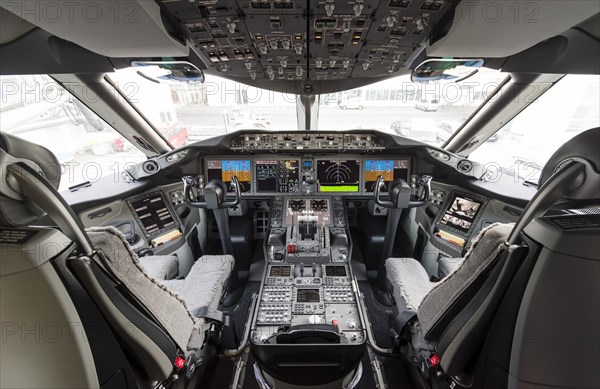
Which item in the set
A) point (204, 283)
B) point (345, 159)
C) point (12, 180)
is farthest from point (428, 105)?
point (12, 180)

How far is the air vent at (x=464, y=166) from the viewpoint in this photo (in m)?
2.59

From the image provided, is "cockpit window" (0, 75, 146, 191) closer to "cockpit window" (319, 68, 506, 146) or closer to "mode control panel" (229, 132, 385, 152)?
"mode control panel" (229, 132, 385, 152)

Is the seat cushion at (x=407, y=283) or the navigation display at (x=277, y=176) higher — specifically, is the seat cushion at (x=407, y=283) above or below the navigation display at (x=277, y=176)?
below

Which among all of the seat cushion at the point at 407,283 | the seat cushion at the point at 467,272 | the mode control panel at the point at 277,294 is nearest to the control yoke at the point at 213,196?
the mode control panel at the point at 277,294

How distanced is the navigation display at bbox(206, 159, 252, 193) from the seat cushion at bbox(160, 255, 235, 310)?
1.09m

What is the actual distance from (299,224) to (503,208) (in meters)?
1.86

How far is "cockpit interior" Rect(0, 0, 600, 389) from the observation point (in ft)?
2.24

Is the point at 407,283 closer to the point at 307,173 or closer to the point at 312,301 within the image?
the point at 312,301

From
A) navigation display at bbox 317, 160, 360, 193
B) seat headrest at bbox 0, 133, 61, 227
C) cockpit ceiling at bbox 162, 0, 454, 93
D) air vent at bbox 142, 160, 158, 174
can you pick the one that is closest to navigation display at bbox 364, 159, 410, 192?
navigation display at bbox 317, 160, 360, 193

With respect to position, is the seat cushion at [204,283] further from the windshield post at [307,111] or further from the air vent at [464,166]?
the air vent at [464,166]

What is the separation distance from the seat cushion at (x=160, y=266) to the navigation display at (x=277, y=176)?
1177mm

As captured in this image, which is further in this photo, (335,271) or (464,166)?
(464,166)

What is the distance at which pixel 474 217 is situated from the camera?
2.49 m

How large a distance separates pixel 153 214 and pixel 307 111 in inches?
78.3
